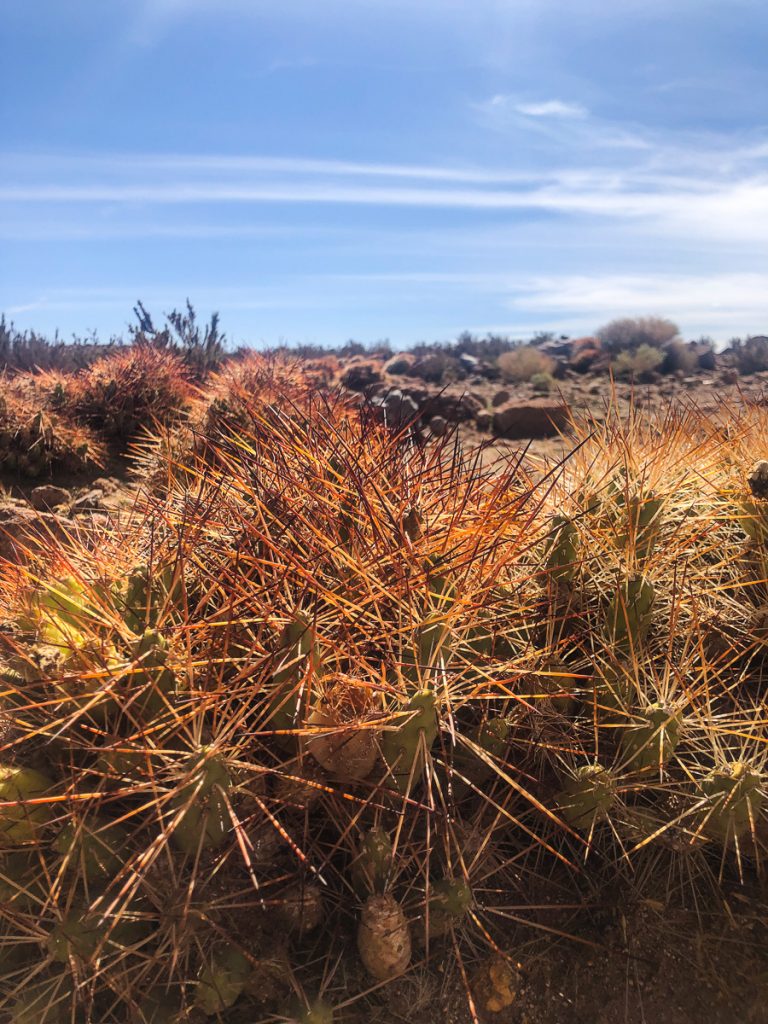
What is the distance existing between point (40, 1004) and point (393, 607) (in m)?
1.62

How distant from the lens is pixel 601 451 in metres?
3.82

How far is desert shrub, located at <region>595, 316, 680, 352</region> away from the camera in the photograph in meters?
33.0

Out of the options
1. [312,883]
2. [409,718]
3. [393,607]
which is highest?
[393,607]

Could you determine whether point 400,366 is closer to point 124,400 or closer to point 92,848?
point 124,400

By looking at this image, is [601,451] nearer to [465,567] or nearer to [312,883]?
[465,567]

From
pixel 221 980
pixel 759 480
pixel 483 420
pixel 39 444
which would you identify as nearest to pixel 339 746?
pixel 221 980

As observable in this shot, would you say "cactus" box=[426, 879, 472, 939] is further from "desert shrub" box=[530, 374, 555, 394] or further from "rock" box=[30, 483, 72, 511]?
"desert shrub" box=[530, 374, 555, 394]

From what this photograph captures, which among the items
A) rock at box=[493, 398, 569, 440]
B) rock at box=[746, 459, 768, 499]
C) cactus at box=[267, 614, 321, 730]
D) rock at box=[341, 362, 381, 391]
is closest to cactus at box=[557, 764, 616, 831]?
cactus at box=[267, 614, 321, 730]

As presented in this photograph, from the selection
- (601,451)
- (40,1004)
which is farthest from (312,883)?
(601,451)

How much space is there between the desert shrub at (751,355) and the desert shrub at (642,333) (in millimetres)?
2661

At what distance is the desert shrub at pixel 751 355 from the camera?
84.2ft

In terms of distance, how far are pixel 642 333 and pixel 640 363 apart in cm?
1190

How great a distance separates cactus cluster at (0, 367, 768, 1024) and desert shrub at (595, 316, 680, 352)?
29.7m

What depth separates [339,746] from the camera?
2.44 m
